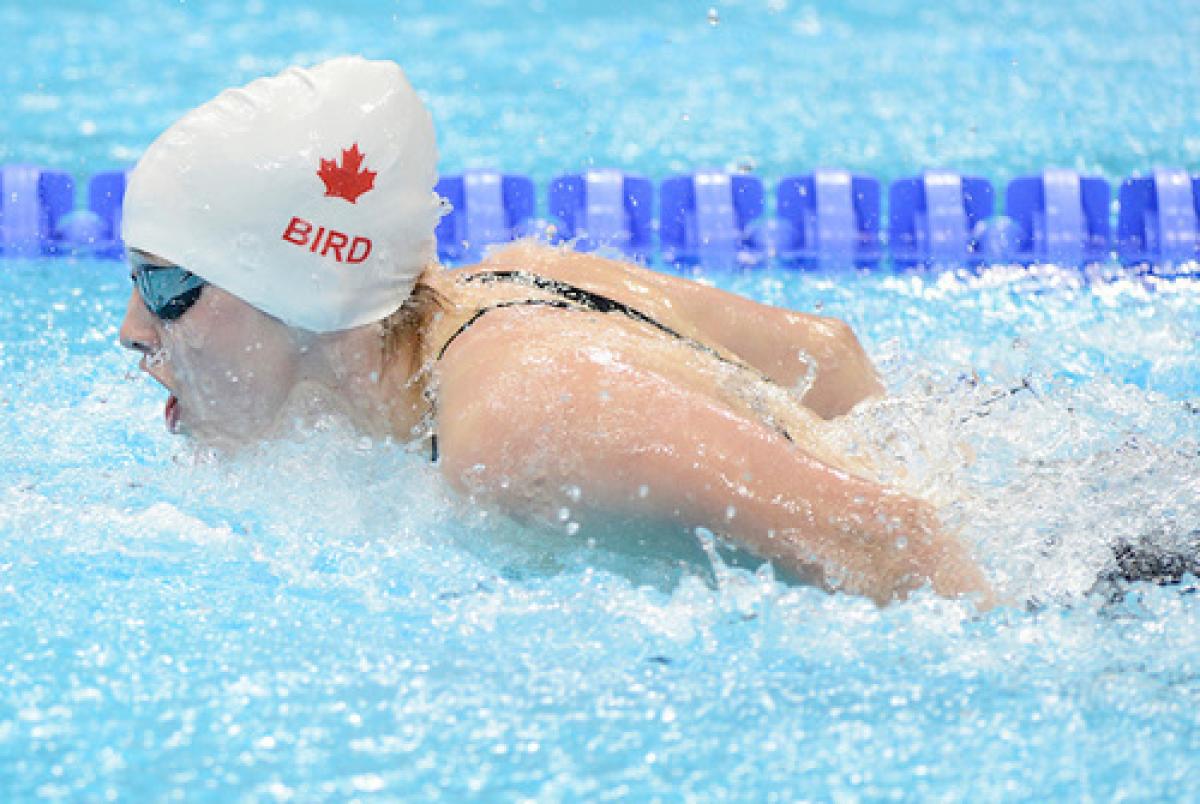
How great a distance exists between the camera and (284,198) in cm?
228

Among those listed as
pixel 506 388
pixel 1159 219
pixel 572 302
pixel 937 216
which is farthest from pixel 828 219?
pixel 506 388

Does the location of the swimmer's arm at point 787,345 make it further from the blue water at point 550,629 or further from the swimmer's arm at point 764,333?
the blue water at point 550,629

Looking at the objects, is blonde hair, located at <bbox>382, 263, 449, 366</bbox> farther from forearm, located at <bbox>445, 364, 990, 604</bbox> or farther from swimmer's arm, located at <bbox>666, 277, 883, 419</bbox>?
swimmer's arm, located at <bbox>666, 277, 883, 419</bbox>

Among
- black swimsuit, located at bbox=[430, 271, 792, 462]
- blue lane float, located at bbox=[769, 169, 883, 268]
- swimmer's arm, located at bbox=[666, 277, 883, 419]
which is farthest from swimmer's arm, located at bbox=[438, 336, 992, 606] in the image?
blue lane float, located at bbox=[769, 169, 883, 268]

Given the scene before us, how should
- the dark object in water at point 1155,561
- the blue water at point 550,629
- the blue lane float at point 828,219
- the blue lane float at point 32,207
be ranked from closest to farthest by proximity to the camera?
the blue water at point 550,629 → the dark object in water at point 1155,561 → the blue lane float at point 32,207 → the blue lane float at point 828,219

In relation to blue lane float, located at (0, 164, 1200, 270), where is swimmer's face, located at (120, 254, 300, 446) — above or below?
above

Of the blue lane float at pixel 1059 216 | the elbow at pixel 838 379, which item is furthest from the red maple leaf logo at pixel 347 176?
the blue lane float at pixel 1059 216

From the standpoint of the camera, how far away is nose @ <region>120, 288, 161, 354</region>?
2.30 m

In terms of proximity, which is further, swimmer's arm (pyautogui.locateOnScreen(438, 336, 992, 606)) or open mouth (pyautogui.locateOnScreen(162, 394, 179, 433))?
open mouth (pyautogui.locateOnScreen(162, 394, 179, 433))

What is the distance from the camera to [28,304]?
4043 millimetres

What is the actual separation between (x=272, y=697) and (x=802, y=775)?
642 millimetres

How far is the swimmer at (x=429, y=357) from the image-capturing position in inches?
79.3

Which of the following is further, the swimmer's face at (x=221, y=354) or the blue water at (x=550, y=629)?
the swimmer's face at (x=221, y=354)

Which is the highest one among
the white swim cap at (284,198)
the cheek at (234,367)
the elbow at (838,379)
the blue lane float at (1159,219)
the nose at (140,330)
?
the white swim cap at (284,198)
